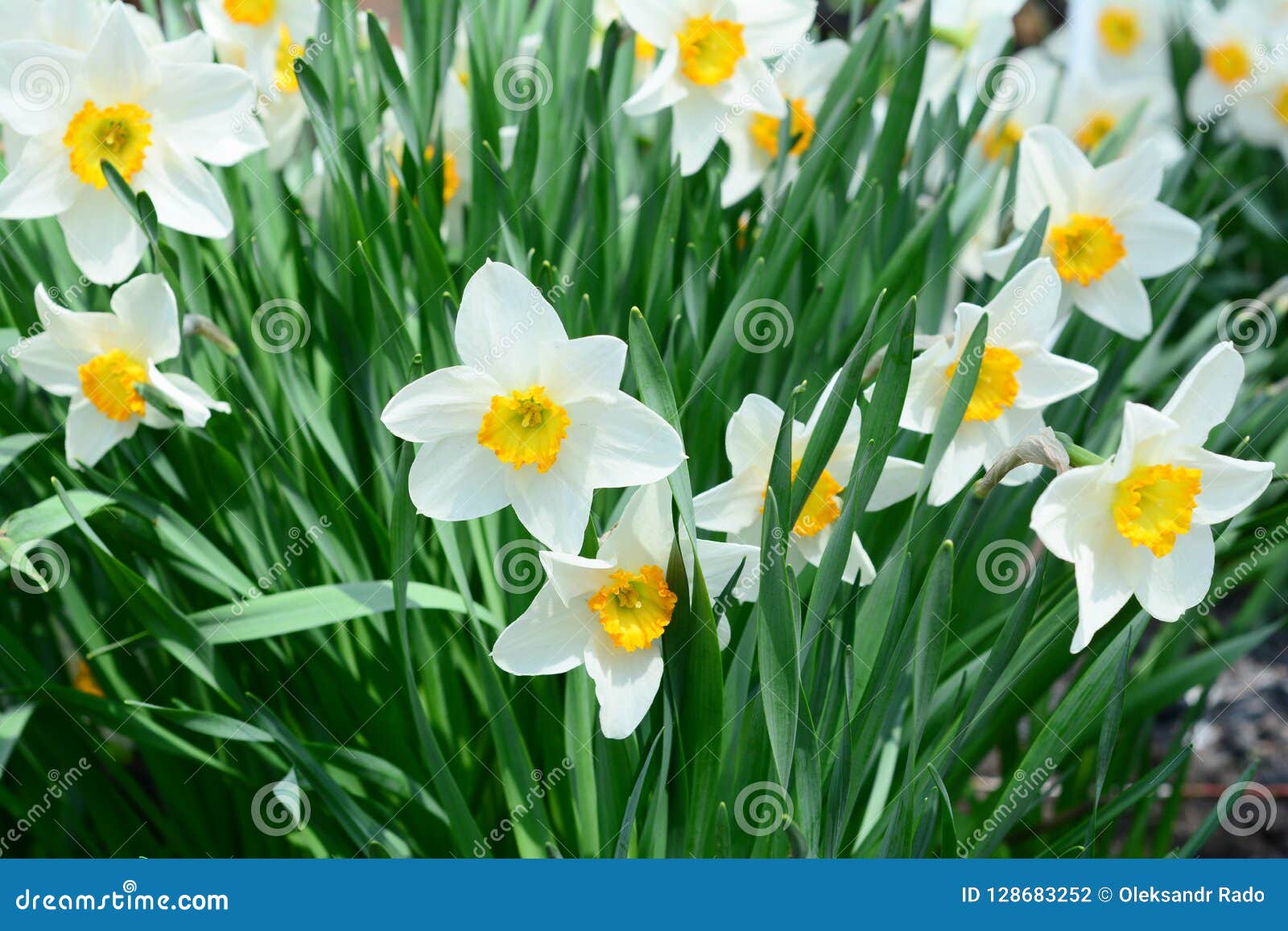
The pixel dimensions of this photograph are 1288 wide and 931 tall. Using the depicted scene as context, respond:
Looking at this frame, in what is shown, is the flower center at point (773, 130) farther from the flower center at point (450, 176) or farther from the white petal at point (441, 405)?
the white petal at point (441, 405)

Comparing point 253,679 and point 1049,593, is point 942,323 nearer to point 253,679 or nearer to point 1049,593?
point 1049,593

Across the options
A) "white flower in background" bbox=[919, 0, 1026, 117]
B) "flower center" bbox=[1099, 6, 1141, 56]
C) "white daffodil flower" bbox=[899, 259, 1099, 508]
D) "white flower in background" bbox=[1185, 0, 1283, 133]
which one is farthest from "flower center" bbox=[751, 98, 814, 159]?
"flower center" bbox=[1099, 6, 1141, 56]

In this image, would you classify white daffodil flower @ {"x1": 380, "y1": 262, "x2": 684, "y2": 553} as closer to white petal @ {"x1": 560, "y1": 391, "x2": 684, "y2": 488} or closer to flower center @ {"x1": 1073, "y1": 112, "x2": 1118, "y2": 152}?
white petal @ {"x1": 560, "y1": 391, "x2": 684, "y2": 488}

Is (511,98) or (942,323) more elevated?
(511,98)

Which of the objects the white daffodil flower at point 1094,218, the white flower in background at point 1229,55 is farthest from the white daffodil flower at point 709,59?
the white flower in background at point 1229,55

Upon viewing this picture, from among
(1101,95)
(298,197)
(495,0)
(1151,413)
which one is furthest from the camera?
(1101,95)

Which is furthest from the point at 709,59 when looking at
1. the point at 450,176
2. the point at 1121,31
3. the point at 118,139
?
the point at 1121,31

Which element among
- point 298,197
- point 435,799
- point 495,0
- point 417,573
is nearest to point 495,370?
point 417,573
